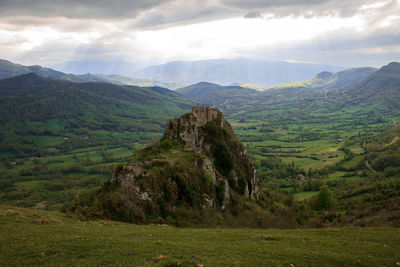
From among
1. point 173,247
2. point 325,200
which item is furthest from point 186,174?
point 325,200

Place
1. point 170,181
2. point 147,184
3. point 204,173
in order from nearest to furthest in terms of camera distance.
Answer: point 147,184 → point 170,181 → point 204,173

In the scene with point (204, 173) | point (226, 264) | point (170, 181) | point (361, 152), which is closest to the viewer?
point (226, 264)

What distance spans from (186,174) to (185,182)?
2129 millimetres

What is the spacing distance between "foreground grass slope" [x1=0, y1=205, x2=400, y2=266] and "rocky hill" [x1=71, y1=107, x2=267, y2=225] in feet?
33.1

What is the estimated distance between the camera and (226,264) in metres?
22.6

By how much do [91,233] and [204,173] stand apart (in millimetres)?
31662

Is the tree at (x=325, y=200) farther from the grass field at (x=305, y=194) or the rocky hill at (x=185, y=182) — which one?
the grass field at (x=305, y=194)

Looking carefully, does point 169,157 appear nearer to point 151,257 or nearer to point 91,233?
point 91,233

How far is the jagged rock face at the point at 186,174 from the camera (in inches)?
1796

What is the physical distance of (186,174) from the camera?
54.4 m

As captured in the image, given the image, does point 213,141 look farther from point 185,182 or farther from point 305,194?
point 305,194

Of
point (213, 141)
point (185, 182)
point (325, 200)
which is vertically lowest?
point (325, 200)

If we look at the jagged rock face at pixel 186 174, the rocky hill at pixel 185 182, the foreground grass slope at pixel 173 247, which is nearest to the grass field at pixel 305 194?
the rocky hill at pixel 185 182

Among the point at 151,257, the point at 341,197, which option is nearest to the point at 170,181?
the point at 151,257
